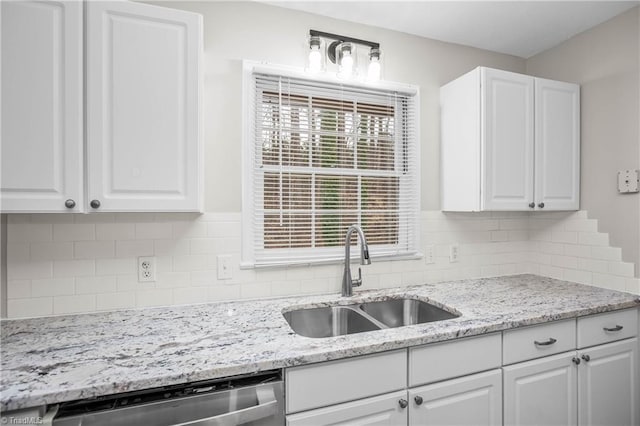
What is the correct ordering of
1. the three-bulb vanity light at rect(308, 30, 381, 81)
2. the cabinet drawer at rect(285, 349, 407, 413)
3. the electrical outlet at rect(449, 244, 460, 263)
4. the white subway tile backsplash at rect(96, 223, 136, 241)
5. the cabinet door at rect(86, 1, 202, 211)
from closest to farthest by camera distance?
1. the cabinet drawer at rect(285, 349, 407, 413)
2. the cabinet door at rect(86, 1, 202, 211)
3. the white subway tile backsplash at rect(96, 223, 136, 241)
4. the three-bulb vanity light at rect(308, 30, 381, 81)
5. the electrical outlet at rect(449, 244, 460, 263)

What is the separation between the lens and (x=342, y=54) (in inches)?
79.9

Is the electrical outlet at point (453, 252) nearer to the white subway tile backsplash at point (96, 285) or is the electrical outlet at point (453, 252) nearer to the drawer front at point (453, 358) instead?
the drawer front at point (453, 358)

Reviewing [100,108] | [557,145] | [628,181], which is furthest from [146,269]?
[628,181]

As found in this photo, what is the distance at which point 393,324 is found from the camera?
2.00m

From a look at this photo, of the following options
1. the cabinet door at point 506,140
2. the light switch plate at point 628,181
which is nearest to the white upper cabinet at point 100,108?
the cabinet door at point 506,140

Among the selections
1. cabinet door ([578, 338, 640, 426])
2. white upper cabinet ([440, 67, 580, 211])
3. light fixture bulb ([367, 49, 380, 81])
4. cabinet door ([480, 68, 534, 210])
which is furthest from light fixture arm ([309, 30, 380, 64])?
cabinet door ([578, 338, 640, 426])

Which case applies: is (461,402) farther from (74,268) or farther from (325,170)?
(74,268)

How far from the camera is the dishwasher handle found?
1093 millimetres

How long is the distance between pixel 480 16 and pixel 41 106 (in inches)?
89.9

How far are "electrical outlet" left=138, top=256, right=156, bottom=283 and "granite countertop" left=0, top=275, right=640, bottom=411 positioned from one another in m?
0.15

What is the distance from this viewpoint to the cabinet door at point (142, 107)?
137 cm

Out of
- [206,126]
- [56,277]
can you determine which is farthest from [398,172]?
[56,277]

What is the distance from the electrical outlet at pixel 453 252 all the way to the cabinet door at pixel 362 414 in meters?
1.21

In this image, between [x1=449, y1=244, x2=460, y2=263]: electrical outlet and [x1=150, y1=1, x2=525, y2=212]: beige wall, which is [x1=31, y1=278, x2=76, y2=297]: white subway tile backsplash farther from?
[x1=449, y1=244, x2=460, y2=263]: electrical outlet
